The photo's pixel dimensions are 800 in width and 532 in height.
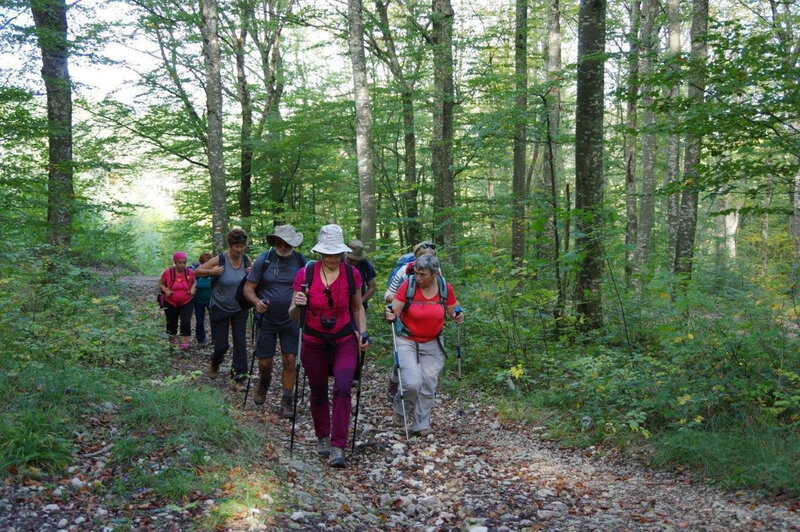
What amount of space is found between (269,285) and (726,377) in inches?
211

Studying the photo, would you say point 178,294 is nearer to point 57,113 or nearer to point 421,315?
point 421,315

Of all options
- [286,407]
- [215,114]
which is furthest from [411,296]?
[215,114]

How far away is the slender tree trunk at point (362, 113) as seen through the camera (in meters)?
12.9

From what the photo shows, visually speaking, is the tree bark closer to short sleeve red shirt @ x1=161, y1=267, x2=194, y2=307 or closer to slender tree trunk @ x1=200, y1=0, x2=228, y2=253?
Answer: slender tree trunk @ x1=200, y1=0, x2=228, y2=253

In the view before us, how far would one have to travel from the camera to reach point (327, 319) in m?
5.83

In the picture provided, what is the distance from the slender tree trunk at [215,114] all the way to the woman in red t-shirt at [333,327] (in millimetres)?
9676

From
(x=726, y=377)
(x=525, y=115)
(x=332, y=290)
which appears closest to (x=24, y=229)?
(x=332, y=290)

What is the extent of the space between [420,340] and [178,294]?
579 centimetres

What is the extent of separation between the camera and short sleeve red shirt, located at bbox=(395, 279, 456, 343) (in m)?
6.91

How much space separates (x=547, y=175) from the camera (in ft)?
57.1

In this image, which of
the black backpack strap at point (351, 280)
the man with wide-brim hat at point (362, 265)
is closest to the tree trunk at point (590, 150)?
the man with wide-brim hat at point (362, 265)

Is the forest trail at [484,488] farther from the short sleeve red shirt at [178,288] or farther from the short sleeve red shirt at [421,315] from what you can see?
the short sleeve red shirt at [178,288]

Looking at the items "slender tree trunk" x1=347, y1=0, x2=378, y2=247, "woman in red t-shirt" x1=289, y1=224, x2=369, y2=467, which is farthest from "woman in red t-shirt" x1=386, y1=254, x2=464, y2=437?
"slender tree trunk" x1=347, y1=0, x2=378, y2=247

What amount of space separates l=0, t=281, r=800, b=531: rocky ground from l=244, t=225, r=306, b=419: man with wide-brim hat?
66cm
